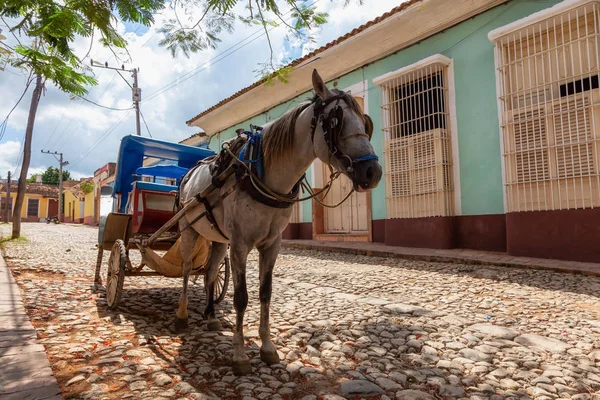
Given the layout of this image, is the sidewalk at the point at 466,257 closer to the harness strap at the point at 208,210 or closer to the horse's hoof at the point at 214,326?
the horse's hoof at the point at 214,326

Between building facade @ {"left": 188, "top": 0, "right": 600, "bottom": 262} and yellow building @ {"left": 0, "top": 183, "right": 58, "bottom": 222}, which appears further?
yellow building @ {"left": 0, "top": 183, "right": 58, "bottom": 222}

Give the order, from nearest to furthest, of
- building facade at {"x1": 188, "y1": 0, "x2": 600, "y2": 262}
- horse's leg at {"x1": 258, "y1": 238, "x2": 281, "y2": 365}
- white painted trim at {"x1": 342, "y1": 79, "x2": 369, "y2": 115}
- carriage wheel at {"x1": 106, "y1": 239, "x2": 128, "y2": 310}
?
horse's leg at {"x1": 258, "y1": 238, "x2": 281, "y2": 365} → carriage wheel at {"x1": 106, "y1": 239, "x2": 128, "y2": 310} → building facade at {"x1": 188, "y1": 0, "x2": 600, "y2": 262} → white painted trim at {"x1": 342, "y1": 79, "x2": 369, "y2": 115}

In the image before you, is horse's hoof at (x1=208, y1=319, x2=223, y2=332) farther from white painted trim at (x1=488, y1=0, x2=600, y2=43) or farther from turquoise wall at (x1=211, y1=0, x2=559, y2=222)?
white painted trim at (x1=488, y1=0, x2=600, y2=43)

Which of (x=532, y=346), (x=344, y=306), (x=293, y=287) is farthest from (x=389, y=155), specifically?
(x=532, y=346)

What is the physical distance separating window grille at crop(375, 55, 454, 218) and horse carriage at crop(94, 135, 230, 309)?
15.6 feet

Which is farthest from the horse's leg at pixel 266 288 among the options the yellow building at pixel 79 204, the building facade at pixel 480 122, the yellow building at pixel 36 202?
the yellow building at pixel 36 202

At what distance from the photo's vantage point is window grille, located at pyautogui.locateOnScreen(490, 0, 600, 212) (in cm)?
595

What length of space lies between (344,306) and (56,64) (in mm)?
3406

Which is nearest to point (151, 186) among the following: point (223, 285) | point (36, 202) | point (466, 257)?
point (223, 285)

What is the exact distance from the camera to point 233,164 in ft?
8.82

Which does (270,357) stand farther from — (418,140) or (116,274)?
(418,140)

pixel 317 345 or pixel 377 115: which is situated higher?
pixel 377 115

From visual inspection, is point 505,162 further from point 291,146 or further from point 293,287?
point 291,146

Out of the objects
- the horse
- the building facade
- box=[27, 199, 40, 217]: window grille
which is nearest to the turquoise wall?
the building facade
